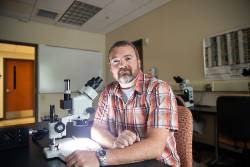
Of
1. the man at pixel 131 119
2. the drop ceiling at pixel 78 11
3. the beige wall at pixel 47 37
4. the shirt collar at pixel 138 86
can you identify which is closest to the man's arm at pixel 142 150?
the man at pixel 131 119

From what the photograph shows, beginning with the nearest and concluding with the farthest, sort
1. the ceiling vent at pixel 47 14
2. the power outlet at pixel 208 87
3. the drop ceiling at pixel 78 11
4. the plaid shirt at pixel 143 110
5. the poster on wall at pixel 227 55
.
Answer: the plaid shirt at pixel 143 110
the poster on wall at pixel 227 55
the power outlet at pixel 208 87
the drop ceiling at pixel 78 11
the ceiling vent at pixel 47 14

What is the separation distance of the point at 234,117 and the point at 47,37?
415cm

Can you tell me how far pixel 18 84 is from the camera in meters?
6.50

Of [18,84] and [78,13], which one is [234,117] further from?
[18,84]

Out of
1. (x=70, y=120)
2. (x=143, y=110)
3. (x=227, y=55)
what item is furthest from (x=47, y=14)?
(x=143, y=110)

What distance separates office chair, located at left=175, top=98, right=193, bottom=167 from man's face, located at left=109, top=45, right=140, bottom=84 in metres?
0.39

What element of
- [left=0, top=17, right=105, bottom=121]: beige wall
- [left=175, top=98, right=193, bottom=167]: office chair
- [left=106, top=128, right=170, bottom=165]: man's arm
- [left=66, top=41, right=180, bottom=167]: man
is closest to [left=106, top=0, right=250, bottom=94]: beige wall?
[left=0, top=17, right=105, bottom=121]: beige wall

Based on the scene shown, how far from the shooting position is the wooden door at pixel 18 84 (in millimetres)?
6215

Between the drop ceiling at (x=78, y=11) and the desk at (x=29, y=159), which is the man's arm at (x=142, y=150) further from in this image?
the drop ceiling at (x=78, y=11)

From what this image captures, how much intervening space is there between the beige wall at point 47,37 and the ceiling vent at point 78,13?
455 mm

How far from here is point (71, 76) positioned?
15.1ft

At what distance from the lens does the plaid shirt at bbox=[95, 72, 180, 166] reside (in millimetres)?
922

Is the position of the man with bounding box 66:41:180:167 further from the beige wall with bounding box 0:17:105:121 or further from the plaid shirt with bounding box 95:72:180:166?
the beige wall with bounding box 0:17:105:121

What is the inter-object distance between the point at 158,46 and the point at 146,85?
105 inches
